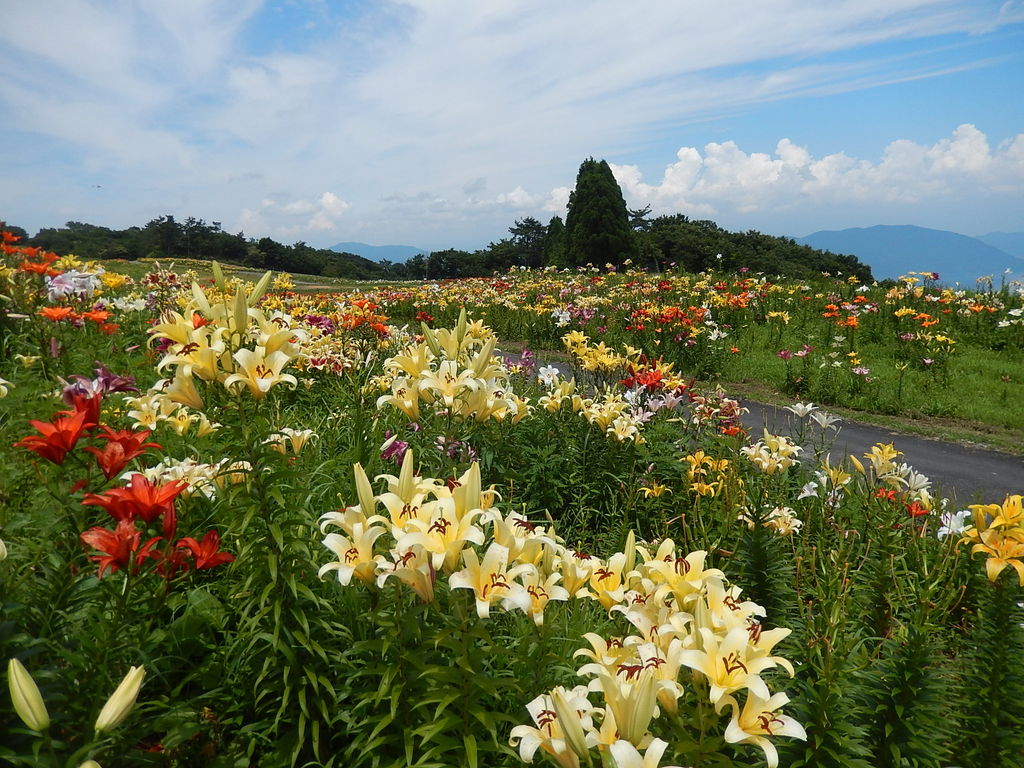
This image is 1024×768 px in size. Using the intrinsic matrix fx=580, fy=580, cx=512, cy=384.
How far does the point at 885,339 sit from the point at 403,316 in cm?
956

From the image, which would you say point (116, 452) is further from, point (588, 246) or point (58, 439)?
point (588, 246)

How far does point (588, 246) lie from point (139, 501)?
29.3 m

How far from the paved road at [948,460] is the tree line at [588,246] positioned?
627 inches

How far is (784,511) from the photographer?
317 centimetres

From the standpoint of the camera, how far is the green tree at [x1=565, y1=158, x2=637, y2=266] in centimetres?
2922

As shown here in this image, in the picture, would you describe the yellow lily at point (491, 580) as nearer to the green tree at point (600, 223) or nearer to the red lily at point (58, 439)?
the red lily at point (58, 439)

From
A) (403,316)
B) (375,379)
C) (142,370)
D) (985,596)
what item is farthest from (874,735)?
(403,316)

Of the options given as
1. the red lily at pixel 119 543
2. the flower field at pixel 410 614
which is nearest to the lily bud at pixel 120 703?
the flower field at pixel 410 614

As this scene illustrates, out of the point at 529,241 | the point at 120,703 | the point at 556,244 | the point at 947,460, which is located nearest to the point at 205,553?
the point at 120,703

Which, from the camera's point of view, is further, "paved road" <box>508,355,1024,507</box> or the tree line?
→ the tree line

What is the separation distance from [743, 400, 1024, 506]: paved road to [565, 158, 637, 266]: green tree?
2323 centimetres

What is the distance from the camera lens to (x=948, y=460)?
5.90m

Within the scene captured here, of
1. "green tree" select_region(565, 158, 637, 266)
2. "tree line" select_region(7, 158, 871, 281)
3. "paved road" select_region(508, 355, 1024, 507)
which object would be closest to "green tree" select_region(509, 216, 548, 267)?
"tree line" select_region(7, 158, 871, 281)

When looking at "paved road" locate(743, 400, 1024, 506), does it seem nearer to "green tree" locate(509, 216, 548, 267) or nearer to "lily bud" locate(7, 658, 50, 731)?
"lily bud" locate(7, 658, 50, 731)
